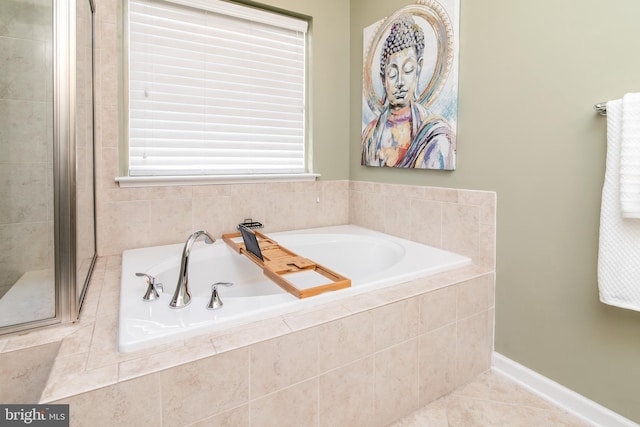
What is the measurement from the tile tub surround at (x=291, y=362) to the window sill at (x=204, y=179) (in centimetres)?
58

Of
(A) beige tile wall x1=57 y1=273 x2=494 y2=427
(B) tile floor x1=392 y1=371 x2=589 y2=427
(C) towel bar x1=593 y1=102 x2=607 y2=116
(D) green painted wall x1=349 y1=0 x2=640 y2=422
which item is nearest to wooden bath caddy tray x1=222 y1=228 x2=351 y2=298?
(A) beige tile wall x1=57 y1=273 x2=494 y2=427

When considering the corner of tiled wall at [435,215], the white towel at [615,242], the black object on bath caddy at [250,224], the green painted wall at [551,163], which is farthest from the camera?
the black object on bath caddy at [250,224]

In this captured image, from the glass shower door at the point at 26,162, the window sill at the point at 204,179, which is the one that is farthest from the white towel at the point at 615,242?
the glass shower door at the point at 26,162

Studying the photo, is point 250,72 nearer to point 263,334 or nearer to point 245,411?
point 263,334

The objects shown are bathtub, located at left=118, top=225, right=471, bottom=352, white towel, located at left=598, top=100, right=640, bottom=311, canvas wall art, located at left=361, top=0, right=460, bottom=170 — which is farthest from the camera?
canvas wall art, located at left=361, top=0, right=460, bottom=170

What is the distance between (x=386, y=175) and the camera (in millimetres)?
2590

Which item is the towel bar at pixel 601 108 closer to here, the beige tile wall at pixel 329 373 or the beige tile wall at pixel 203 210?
the beige tile wall at pixel 329 373

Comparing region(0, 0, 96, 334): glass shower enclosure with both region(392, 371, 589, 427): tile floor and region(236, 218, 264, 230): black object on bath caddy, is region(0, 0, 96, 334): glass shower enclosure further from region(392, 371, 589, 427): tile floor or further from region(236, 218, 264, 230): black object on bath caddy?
region(392, 371, 589, 427): tile floor

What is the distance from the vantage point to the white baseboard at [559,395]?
4.76 feet

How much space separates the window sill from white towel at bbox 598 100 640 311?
1.83 meters

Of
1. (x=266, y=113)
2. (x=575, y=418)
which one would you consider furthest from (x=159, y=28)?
(x=575, y=418)

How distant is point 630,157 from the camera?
128 cm

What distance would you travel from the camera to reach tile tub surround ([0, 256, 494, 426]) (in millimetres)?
987

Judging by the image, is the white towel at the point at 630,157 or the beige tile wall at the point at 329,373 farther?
the white towel at the point at 630,157
